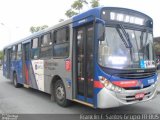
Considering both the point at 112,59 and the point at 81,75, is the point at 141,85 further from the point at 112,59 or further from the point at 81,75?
the point at 81,75

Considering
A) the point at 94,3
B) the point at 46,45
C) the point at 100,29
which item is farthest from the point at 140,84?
the point at 94,3

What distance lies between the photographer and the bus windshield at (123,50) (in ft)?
19.6

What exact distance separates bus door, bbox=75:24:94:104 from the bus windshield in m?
0.49

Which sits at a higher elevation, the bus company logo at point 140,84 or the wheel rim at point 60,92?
the bus company logo at point 140,84

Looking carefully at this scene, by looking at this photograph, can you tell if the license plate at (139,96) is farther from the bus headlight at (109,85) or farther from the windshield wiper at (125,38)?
the windshield wiper at (125,38)

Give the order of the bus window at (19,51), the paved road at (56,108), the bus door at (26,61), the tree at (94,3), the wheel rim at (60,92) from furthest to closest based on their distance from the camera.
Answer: the tree at (94,3)
the bus window at (19,51)
the bus door at (26,61)
the wheel rim at (60,92)
the paved road at (56,108)

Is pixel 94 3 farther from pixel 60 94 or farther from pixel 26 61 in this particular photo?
pixel 60 94

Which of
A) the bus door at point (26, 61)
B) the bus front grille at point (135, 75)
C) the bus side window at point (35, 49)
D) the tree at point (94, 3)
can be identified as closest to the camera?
the bus front grille at point (135, 75)

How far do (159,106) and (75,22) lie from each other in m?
3.94

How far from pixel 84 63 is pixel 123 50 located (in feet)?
3.86

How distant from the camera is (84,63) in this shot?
6680mm

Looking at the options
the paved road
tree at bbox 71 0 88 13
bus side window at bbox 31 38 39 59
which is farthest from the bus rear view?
tree at bbox 71 0 88 13

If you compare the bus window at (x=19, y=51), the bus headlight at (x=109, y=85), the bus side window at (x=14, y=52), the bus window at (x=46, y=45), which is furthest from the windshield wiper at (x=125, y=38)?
the bus side window at (x=14, y=52)

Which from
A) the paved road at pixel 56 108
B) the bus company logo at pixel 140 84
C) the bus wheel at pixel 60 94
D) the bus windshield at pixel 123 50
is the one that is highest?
the bus windshield at pixel 123 50
